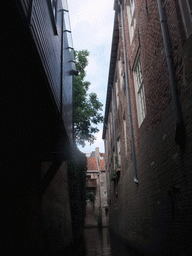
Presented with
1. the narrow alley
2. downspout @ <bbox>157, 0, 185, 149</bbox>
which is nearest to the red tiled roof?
the narrow alley

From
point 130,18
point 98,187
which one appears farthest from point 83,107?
point 98,187

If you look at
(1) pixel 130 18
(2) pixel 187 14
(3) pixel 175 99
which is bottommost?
(3) pixel 175 99

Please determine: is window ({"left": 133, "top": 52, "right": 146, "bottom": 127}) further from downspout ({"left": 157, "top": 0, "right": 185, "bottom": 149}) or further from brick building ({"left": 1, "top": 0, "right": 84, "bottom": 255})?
downspout ({"left": 157, "top": 0, "right": 185, "bottom": 149})

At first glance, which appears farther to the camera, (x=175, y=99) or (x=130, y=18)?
(x=130, y=18)

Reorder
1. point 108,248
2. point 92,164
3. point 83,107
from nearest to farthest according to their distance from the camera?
point 108,248 → point 83,107 → point 92,164

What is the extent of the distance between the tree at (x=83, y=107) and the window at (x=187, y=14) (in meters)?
13.2

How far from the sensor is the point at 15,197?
15.2 feet

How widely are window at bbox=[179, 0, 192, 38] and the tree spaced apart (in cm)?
1319

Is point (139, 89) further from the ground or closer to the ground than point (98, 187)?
further from the ground

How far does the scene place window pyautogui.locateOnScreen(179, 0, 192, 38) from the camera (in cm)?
359

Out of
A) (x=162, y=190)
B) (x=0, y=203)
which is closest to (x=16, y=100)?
(x=0, y=203)

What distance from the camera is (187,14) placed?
145 inches

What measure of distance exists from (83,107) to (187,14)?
14.0 meters

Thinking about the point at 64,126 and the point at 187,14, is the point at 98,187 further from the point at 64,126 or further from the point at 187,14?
the point at 187,14
